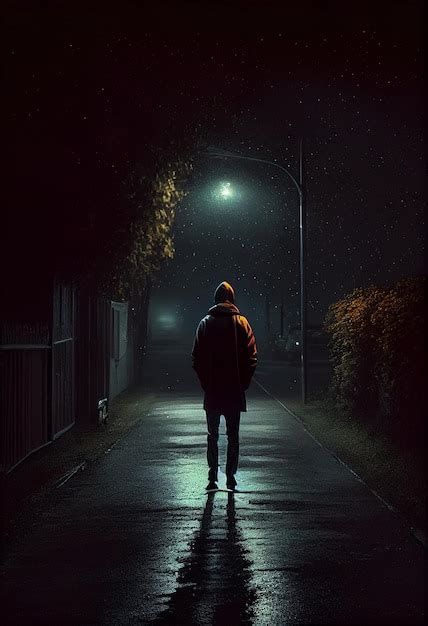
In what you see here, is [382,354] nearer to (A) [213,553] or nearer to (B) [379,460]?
(B) [379,460]

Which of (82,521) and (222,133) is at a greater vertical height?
(222,133)

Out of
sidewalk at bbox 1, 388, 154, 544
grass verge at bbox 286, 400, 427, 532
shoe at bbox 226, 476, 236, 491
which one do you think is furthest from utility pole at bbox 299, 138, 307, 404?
shoe at bbox 226, 476, 236, 491

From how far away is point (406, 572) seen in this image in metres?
7.14

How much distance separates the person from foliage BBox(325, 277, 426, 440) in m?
2.79

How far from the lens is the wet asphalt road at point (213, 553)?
6.23 meters

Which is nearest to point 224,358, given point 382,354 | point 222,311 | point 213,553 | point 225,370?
point 225,370

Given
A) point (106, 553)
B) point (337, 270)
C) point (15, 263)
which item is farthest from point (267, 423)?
point (337, 270)

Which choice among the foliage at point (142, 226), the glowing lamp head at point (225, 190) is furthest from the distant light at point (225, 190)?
the foliage at point (142, 226)

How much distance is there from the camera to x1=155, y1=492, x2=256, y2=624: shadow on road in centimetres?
606

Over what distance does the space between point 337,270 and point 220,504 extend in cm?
5301

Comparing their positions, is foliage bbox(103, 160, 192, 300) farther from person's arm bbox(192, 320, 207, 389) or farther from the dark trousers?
the dark trousers

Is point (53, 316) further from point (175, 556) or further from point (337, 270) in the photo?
point (337, 270)

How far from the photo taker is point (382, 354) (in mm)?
15547

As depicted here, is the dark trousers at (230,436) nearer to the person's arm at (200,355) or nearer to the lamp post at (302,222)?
the person's arm at (200,355)
